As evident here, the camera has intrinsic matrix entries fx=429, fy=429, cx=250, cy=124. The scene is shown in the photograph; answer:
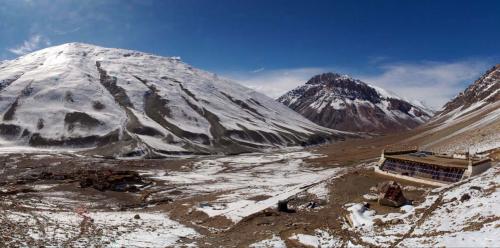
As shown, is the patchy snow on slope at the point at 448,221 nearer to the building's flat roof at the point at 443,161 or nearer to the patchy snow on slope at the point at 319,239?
the patchy snow on slope at the point at 319,239

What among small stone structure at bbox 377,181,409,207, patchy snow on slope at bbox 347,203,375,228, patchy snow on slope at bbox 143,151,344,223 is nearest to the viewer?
patchy snow on slope at bbox 347,203,375,228

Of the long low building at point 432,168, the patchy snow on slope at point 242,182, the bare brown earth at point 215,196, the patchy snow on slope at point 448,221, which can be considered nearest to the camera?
the patchy snow on slope at point 448,221

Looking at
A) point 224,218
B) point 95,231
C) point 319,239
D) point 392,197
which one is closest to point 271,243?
point 319,239

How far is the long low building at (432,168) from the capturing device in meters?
47.9

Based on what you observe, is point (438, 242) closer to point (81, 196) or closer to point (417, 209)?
point (417, 209)

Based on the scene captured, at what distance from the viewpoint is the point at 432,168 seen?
51.7 m

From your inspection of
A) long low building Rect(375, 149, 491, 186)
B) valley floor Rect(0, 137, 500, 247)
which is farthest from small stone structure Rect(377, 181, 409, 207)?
long low building Rect(375, 149, 491, 186)

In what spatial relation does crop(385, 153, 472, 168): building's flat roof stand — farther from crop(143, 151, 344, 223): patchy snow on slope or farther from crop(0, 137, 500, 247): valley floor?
crop(143, 151, 344, 223): patchy snow on slope

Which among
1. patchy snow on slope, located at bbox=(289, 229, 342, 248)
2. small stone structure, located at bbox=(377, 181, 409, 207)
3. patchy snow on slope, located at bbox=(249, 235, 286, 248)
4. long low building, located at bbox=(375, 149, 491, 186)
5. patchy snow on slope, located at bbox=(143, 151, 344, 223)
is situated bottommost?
patchy snow on slope, located at bbox=(143, 151, 344, 223)

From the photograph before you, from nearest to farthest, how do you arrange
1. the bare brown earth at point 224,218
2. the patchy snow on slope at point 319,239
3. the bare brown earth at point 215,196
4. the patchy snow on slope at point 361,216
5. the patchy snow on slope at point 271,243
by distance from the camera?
the patchy snow on slope at point 319,239 → the patchy snow on slope at point 271,243 → the patchy snow on slope at point 361,216 → the bare brown earth at point 224,218 → the bare brown earth at point 215,196

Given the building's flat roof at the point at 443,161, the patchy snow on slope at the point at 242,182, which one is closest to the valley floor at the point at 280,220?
the patchy snow on slope at the point at 242,182

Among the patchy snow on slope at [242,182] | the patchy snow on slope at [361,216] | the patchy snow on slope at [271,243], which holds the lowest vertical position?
the patchy snow on slope at [242,182]

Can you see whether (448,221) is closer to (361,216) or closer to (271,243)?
(361,216)

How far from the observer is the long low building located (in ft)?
157
